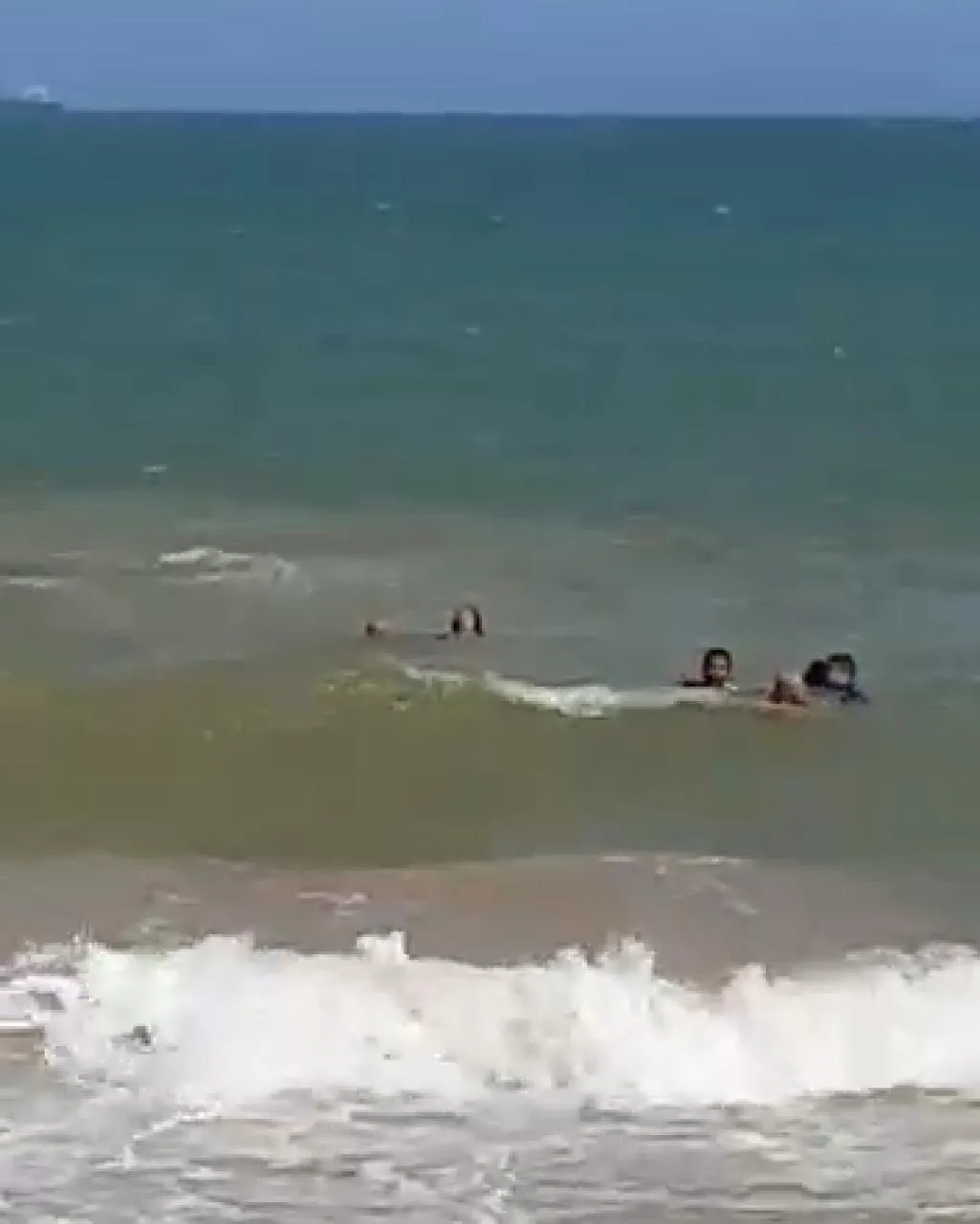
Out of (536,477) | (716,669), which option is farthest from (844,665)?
(536,477)

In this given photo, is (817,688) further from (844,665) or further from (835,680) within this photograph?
(844,665)

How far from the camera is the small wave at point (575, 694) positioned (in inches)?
666

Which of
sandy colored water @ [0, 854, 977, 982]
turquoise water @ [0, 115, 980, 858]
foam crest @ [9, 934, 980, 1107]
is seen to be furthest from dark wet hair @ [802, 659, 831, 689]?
foam crest @ [9, 934, 980, 1107]

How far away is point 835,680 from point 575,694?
1825mm

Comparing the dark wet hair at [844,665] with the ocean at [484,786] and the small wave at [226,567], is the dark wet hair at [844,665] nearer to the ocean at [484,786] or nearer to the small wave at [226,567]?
the ocean at [484,786]

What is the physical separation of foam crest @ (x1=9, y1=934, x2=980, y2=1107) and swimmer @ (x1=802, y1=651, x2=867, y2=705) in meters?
5.83

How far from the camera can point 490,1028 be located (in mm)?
9883

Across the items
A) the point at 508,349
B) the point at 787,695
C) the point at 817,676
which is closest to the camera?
the point at 787,695

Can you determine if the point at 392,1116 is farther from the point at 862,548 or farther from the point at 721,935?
the point at 862,548

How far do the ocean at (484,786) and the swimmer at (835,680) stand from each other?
246mm

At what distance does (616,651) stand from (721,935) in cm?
691

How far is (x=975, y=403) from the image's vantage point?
3331cm

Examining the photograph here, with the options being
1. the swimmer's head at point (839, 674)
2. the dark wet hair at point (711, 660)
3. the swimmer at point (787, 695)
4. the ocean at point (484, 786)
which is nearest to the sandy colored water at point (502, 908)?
the ocean at point (484, 786)

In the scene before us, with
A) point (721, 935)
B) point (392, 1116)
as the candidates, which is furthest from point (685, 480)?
point (392, 1116)
